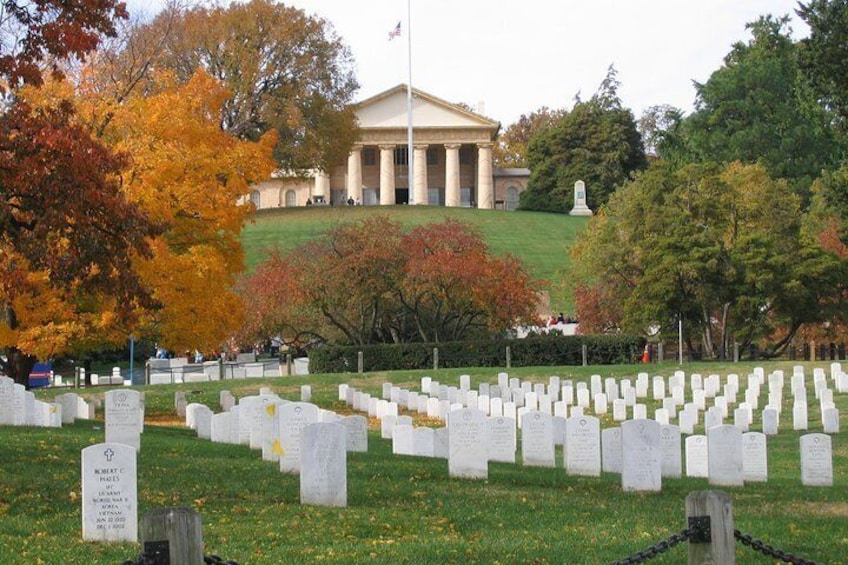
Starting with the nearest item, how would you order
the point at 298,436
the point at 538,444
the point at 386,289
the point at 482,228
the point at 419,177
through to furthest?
the point at 298,436 < the point at 538,444 < the point at 386,289 < the point at 482,228 < the point at 419,177

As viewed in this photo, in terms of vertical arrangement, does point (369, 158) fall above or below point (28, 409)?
above

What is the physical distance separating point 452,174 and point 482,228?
88.7 ft

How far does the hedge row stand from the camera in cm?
4341

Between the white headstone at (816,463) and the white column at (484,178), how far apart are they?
88265mm

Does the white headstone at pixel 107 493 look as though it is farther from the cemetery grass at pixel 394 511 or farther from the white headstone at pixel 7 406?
the white headstone at pixel 7 406

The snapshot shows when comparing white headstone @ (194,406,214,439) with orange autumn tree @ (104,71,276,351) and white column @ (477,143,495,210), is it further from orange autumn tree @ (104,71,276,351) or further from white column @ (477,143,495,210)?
white column @ (477,143,495,210)

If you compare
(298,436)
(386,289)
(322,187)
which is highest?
(322,187)

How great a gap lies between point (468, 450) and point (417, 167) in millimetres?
90964

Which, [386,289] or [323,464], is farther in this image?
[386,289]

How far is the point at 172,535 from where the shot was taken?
7.21m

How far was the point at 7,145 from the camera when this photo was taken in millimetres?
15031

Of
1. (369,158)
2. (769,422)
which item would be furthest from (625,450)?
(369,158)

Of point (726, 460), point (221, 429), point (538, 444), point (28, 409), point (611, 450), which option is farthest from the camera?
point (28, 409)

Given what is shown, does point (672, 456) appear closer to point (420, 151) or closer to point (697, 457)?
point (697, 457)
